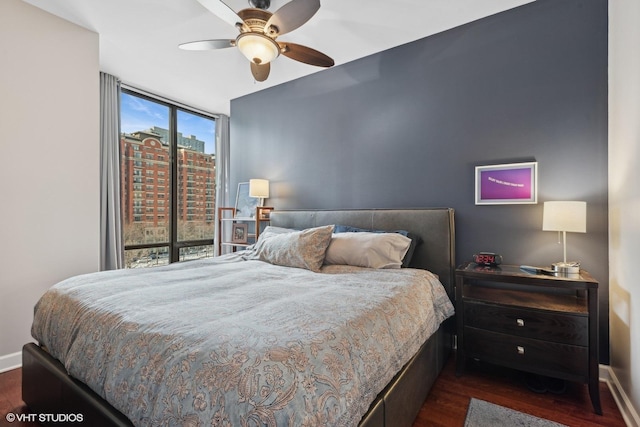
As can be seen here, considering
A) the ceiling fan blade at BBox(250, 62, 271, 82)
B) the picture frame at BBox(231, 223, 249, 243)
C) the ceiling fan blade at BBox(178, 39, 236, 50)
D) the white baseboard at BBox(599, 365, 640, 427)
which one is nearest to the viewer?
the white baseboard at BBox(599, 365, 640, 427)

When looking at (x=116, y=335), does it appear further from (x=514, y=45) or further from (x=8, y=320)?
(x=514, y=45)

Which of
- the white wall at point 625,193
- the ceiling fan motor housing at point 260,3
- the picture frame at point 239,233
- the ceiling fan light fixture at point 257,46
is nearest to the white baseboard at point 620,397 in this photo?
the white wall at point 625,193

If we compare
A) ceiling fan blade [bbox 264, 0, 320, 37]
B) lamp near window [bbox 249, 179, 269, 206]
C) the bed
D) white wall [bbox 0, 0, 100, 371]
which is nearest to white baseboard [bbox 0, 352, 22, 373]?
white wall [bbox 0, 0, 100, 371]

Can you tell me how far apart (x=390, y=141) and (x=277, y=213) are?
154 centimetres

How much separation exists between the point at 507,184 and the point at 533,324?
41.9 inches

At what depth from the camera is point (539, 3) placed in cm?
229

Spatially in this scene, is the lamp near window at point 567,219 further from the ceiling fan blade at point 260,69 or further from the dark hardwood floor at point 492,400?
the ceiling fan blade at point 260,69

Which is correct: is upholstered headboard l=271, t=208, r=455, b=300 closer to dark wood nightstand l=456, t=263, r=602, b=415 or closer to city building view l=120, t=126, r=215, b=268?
dark wood nightstand l=456, t=263, r=602, b=415

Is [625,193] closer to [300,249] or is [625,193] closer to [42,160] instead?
[300,249]

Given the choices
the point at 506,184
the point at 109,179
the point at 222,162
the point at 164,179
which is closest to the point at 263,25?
the point at 506,184

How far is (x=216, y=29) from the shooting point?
266 cm

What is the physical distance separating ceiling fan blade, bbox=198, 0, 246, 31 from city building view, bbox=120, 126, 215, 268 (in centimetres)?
270

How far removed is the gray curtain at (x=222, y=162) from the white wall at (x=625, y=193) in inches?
178

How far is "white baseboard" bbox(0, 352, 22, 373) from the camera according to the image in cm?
229
